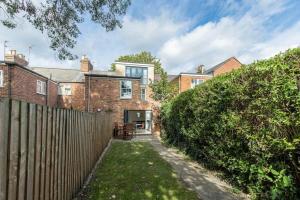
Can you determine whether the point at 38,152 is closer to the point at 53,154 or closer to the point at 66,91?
the point at 53,154

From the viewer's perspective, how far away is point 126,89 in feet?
75.4

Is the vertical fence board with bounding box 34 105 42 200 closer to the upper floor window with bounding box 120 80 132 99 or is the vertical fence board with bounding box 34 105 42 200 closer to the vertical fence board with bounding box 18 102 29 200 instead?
the vertical fence board with bounding box 18 102 29 200

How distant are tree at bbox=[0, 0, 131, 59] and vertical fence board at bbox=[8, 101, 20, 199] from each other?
7460mm

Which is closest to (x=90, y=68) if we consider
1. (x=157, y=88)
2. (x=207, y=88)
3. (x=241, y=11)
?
(x=157, y=88)

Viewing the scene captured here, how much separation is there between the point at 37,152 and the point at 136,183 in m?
3.79

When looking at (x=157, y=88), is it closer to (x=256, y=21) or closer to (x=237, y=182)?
(x=256, y=21)

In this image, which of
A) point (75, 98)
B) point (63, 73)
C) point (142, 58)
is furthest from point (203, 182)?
point (142, 58)

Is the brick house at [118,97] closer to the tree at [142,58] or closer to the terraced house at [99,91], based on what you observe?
the terraced house at [99,91]

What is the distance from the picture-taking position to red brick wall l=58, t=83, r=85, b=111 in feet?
79.6

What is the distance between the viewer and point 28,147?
2363mm

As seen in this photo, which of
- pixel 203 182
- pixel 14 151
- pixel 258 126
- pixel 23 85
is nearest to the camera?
pixel 14 151

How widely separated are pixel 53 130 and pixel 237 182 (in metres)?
4.84

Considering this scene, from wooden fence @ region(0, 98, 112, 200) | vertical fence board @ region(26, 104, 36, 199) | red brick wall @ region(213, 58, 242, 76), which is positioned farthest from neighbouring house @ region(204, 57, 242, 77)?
vertical fence board @ region(26, 104, 36, 199)

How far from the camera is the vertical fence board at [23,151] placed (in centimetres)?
218
